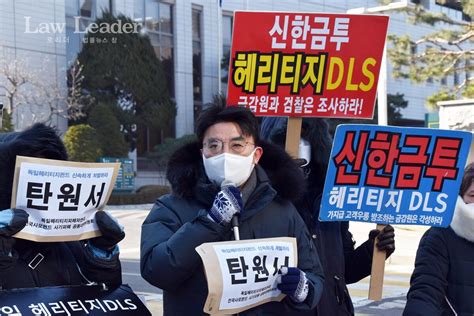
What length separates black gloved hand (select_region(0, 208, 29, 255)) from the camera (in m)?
2.44

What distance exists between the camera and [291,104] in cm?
350

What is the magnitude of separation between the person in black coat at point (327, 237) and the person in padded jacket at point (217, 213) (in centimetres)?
39

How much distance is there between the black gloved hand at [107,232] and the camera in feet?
8.90

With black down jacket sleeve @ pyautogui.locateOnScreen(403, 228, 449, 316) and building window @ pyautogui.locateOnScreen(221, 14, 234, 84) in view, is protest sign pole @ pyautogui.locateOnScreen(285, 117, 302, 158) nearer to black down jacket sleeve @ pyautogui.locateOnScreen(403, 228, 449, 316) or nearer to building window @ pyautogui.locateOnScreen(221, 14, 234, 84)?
black down jacket sleeve @ pyautogui.locateOnScreen(403, 228, 449, 316)

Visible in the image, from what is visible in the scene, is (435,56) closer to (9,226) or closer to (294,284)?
(294,284)

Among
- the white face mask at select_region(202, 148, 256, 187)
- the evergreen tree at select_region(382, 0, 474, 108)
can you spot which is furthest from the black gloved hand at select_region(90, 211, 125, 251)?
the evergreen tree at select_region(382, 0, 474, 108)

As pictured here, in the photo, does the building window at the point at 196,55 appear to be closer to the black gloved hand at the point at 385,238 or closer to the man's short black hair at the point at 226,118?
the black gloved hand at the point at 385,238

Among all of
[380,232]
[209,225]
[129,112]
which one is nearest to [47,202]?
[209,225]

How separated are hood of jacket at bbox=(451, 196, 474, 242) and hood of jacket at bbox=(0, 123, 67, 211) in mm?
1669

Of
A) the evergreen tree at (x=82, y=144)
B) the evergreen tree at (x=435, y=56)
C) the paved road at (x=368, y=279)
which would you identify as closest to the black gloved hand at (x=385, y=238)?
the paved road at (x=368, y=279)

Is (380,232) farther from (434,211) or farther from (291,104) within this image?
(291,104)

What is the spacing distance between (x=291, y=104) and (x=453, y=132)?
0.81 meters

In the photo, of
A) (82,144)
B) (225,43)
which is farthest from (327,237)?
(225,43)

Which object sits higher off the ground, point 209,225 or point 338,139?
point 338,139
